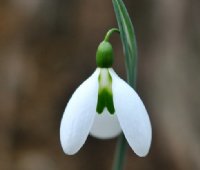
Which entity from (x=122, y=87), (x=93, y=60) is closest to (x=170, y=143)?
(x=93, y=60)

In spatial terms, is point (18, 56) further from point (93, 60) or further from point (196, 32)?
point (196, 32)

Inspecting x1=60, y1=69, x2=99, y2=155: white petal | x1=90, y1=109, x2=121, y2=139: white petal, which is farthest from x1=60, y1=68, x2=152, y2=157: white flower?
x1=90, y1=109, x2=121, y2=139: white petal

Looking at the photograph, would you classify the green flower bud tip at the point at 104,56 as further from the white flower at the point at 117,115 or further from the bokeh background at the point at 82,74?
the bokeh background at the point at 82,74

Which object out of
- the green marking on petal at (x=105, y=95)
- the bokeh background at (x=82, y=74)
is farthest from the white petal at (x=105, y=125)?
the bokeh background at (x=82, y=74)

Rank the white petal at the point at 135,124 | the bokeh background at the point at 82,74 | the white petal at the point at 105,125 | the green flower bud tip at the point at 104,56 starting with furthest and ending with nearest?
the bokeh background at the point at 82,74 → the white petal at the point at 105,125 → the green flower bud tip at the point at 104,56 → the white petal at the point at 135,124

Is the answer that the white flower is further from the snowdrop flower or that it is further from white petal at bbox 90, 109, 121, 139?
white petal at bbox 90, 109, 121, 139

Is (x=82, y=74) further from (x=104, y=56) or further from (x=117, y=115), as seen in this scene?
(x=117, y=115)

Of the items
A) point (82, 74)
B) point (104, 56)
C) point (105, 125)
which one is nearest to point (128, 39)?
point (104, 56)
